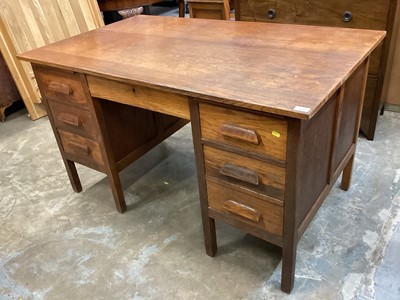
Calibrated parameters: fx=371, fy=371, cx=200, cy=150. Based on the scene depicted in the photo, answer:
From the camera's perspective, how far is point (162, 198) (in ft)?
6.49

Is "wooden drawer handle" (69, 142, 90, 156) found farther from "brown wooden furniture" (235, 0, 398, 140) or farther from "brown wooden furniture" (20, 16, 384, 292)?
"brown wooden furniture" (235, 0, 398, 140)

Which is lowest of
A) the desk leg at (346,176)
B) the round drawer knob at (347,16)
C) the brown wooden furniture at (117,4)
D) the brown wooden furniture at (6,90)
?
the desk leg at (346,176)

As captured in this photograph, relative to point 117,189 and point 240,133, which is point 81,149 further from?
point 240,133

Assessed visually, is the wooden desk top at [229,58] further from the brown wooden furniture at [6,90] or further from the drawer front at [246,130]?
the brown wooden furniture at [6,90]

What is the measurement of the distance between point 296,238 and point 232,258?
0.38m

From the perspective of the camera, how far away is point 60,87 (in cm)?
164

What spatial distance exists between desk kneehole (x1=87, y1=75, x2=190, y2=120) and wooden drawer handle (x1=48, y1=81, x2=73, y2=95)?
141 mm

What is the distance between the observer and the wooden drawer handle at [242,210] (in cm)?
129

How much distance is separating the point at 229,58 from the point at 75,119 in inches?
30.8

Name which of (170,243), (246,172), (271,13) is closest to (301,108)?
(246,172)

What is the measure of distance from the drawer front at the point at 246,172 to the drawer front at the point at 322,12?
124 cm

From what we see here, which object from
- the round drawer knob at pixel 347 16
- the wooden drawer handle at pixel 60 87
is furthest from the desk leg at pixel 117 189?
the round drawer knob at pixel 347 16

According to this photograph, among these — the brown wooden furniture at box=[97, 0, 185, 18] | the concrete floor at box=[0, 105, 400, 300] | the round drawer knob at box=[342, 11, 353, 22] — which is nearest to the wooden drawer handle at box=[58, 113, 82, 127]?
the concrete floor at box=[0, 105, 400, 300]

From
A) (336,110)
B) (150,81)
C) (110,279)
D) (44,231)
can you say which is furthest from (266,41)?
(44,231)
